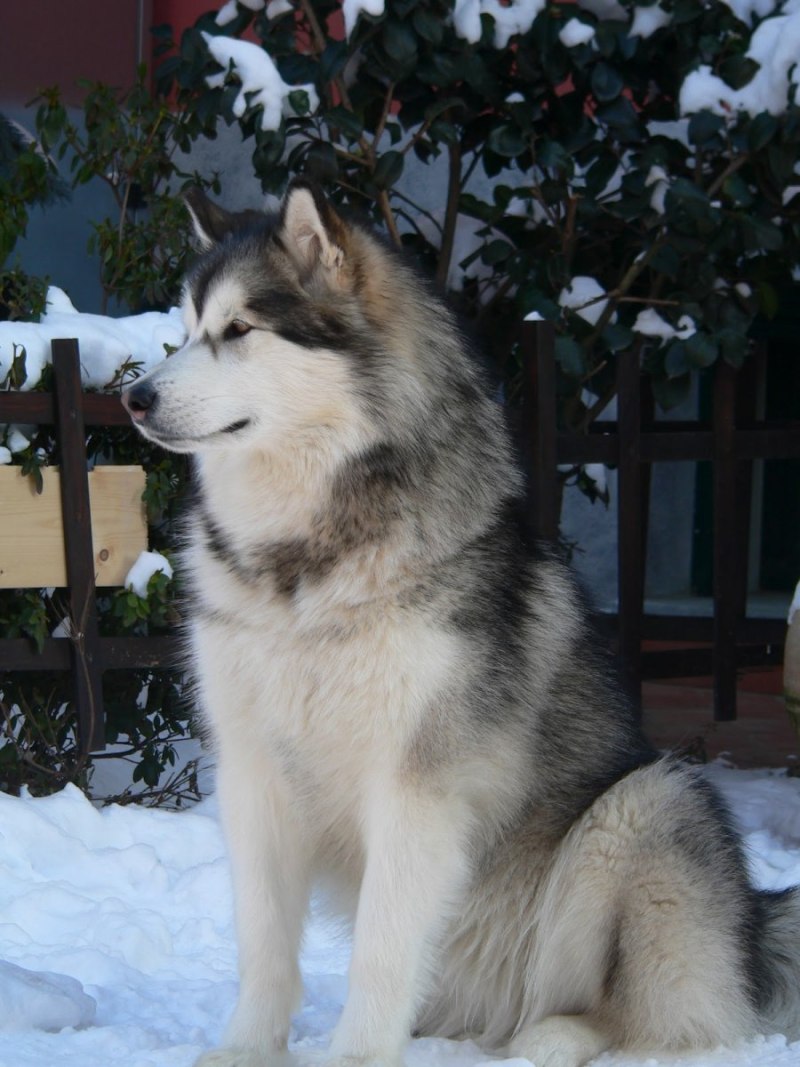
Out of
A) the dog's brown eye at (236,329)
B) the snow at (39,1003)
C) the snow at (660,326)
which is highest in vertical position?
the dog's brown eye at (236,329)

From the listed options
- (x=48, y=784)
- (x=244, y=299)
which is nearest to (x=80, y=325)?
(x=48, y=784)

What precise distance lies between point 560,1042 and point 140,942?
1250 millimetres

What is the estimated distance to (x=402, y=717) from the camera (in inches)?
99.8

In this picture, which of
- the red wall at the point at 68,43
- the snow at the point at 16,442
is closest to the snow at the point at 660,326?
the snow at the point at 16,442

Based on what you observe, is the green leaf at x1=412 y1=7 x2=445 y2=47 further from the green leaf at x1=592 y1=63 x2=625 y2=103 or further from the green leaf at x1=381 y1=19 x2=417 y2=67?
the green leaf at x1=592 y1=63 x2=625 y2=103

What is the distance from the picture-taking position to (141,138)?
597 cm

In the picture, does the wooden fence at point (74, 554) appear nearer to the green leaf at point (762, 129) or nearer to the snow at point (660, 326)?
the snow at point (660, 326)

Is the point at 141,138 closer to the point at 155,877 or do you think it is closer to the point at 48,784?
the point at 48,784

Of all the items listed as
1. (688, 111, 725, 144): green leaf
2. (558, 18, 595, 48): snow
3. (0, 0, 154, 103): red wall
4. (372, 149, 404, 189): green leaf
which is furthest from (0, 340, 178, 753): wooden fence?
(0, 0, 154, 103): red wall

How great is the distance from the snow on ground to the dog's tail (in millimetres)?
72

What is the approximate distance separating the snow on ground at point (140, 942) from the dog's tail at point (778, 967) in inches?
2.8

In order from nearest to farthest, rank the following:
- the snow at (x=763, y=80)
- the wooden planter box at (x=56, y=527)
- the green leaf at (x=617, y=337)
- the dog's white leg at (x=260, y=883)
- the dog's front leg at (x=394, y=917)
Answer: the dog's front leg at (x=394, y=917), the dog's white leg at (x=260, y=883), the wooden planter box at (x=56, y=527), the snow at (x=763, y=80), the green leaf at (x=617, y=337)

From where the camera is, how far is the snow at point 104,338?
463 centimetres

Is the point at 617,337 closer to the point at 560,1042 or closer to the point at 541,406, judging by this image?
the point at 541,406
